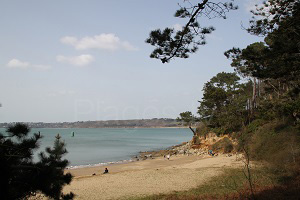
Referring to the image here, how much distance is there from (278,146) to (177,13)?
52.9 feet

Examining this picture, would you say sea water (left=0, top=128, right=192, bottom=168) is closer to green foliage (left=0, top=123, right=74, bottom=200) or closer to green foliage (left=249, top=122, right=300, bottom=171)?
green foliage (left=0, top=123, right=74, bottom=200)

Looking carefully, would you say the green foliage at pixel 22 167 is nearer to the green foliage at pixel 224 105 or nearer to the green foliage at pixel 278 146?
the green foliage at pixel 278 146

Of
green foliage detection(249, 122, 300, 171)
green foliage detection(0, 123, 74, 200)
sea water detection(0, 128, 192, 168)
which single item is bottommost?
sea water detection(0, 128, 192, 168)

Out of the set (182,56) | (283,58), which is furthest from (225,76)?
(182,56)

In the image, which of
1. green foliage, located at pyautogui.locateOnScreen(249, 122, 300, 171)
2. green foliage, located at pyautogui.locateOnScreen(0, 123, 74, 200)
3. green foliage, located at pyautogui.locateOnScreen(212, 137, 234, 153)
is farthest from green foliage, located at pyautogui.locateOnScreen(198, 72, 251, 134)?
green foliage, located at pyautogui.locateOnScreen(0, 123, 74, 200)

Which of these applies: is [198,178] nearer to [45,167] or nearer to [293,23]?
[293,23]

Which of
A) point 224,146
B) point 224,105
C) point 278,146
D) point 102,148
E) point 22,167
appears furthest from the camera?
point 102,148

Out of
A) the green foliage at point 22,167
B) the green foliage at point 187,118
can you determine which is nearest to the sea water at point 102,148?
the green foliage at point 22,167

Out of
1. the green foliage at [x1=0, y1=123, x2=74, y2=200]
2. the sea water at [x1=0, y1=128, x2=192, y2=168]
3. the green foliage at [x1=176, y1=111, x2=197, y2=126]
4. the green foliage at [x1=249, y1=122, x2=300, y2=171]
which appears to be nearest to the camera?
the green foliage at [x1=0, y1=123, x2=74, y2=200]

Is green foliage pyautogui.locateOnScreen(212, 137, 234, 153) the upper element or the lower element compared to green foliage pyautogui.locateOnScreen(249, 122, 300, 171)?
lower

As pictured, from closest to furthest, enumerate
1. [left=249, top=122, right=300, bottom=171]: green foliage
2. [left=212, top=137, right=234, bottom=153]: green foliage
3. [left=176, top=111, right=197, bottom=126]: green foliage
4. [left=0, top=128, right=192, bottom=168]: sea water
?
[left=249, top=122, right=300, bottom=171]: green foliage, [left=212, top=137, right=234, bottom=153]: green foliage, [left=0, top=128, right=192, bottom=168]: sea water, [left=176, top=111, right=197, bottom=126]: green foliage

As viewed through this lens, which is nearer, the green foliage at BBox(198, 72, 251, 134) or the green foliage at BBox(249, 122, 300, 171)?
the green foliage at BBox(249, 122, 300, 171)

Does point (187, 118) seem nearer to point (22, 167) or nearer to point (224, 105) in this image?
point (224, 105)

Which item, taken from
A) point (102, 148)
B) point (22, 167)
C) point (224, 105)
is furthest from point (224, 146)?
point (102, 148)
